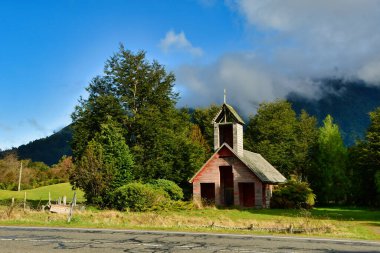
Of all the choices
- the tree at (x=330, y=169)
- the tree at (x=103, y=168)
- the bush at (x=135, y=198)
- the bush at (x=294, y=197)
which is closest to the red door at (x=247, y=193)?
the bush at (x=294, y=197)

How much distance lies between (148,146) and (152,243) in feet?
105

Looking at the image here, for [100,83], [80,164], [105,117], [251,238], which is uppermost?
[100,83]

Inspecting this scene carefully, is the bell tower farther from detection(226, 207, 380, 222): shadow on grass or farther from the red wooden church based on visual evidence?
detection(226, 207, 380, 222): shadow on grass

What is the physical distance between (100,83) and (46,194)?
28062mm

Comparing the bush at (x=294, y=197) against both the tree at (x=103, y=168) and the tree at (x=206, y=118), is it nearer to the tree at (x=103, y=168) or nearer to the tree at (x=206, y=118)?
the tree at (x=103, y=168)

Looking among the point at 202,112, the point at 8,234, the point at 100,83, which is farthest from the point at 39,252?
the point at 202,112

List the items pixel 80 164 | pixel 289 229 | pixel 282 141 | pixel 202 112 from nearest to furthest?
1. pixel 289 229
2. pixel 80 164
3. pixel 282 141
4. pixel 202 112

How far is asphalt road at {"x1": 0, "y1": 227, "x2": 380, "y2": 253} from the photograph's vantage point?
1276 centimetres

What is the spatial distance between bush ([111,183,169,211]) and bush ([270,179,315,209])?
44.7ft

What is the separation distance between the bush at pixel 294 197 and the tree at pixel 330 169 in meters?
12.8

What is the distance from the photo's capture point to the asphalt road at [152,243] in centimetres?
1276

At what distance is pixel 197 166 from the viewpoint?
4744cm

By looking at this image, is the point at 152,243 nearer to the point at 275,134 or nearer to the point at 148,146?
the point at 148,146

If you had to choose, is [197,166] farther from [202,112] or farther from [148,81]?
[202,112]
